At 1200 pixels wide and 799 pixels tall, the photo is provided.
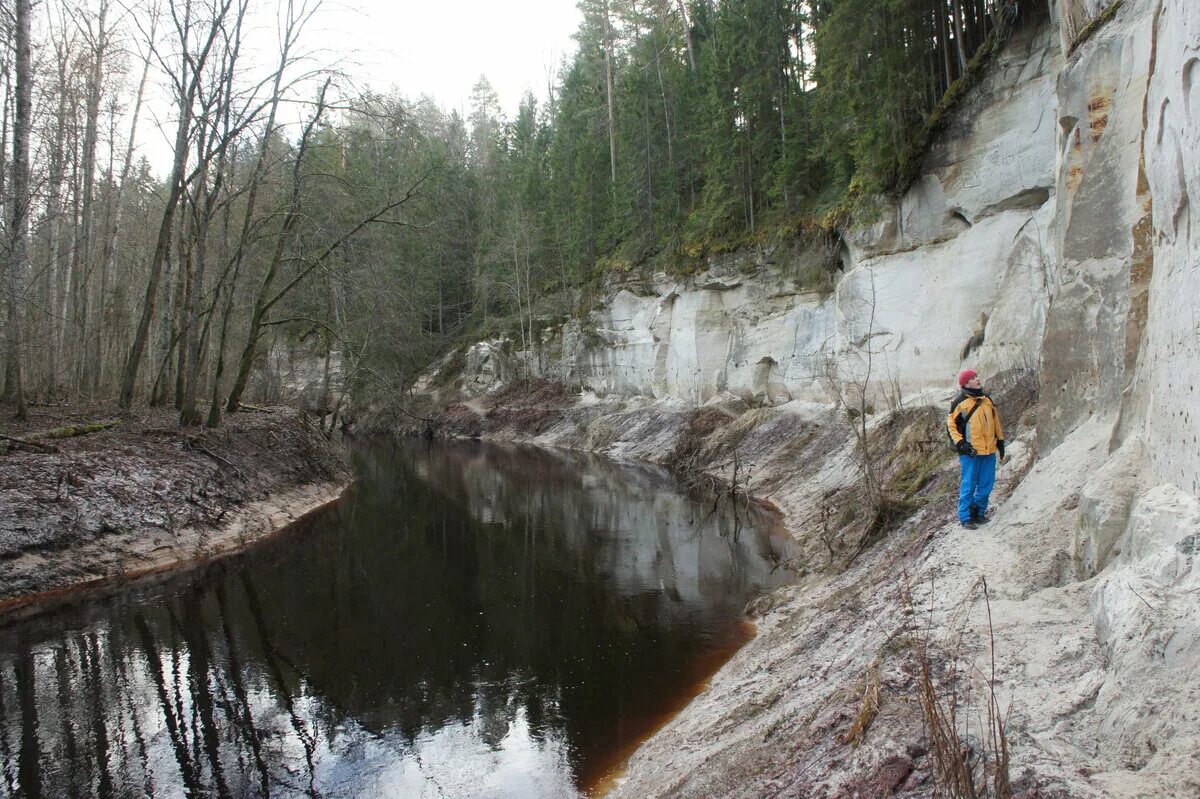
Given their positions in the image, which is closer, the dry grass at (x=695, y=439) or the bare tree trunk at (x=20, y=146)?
the bare tree trunk at (x=20, y=146)

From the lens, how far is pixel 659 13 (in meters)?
40.4

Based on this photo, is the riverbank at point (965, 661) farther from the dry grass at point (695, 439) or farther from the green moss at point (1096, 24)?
the dry grass at point (695, 439)

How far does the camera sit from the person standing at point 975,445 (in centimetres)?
693

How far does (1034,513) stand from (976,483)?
2.54ft

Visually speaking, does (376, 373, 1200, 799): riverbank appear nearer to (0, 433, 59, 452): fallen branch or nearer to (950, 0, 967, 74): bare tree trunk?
(950, 0, 967, 74): bare tree trunk

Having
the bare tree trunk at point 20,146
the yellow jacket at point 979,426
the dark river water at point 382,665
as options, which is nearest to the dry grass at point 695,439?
the dark river water at point 382,665

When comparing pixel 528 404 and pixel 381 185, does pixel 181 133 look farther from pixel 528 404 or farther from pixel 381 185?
pixel 528 404

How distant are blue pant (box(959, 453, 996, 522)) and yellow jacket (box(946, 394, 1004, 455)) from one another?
0.11m

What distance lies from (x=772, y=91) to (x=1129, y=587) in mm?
25036

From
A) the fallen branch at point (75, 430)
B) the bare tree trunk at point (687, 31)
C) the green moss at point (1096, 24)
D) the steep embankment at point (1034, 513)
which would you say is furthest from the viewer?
the bare tree trunk at point (687, 31)

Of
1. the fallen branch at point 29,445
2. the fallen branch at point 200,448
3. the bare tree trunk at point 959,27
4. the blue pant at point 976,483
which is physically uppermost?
the bare tree trunk at point 959,27

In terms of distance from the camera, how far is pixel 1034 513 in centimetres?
632

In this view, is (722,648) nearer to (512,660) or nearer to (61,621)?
(512,660)

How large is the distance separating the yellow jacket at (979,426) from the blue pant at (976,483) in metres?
0.11
